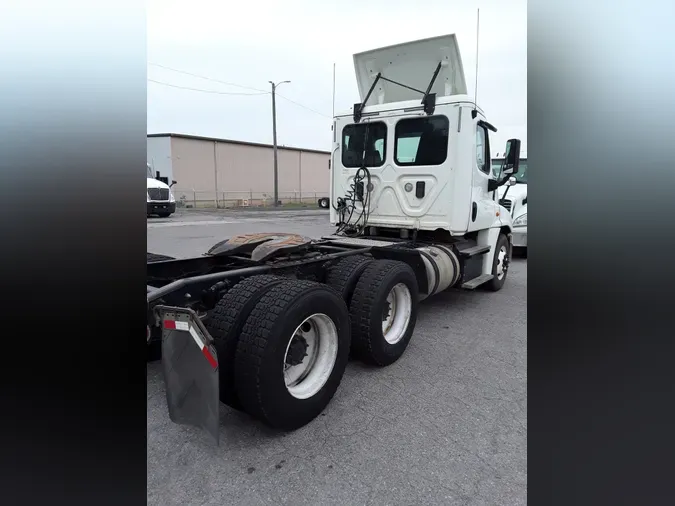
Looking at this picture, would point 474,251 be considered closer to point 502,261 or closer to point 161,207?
point 502,261

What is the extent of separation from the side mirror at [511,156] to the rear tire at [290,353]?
149 inches

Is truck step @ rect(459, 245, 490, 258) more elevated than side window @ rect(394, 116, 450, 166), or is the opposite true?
side window @ rect(394, 116, 450, 166)

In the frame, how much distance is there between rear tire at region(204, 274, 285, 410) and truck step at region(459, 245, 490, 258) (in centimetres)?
348

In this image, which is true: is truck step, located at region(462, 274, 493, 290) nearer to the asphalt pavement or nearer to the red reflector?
the asphalt pavement

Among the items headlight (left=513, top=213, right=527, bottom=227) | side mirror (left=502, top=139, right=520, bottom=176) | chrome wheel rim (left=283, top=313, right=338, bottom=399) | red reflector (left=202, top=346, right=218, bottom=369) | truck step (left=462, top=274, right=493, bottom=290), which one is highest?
side mirror (left=502, top=139, right=520, bottom=176)

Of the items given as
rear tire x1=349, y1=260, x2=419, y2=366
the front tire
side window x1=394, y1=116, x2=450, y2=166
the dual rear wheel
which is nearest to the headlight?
the front tire

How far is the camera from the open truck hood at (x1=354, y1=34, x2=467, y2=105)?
5.45 m

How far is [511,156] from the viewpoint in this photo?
5.66 metres

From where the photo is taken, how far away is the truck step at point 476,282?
18.5ft

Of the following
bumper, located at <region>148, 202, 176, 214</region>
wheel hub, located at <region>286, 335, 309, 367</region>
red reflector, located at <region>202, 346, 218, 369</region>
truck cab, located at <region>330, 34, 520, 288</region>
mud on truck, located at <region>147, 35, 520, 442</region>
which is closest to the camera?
red reflector, located at <region>202, 346, 218, 369</region>

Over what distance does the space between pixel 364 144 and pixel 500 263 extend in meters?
3.16

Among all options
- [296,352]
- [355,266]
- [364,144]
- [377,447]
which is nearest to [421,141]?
[364,144]
